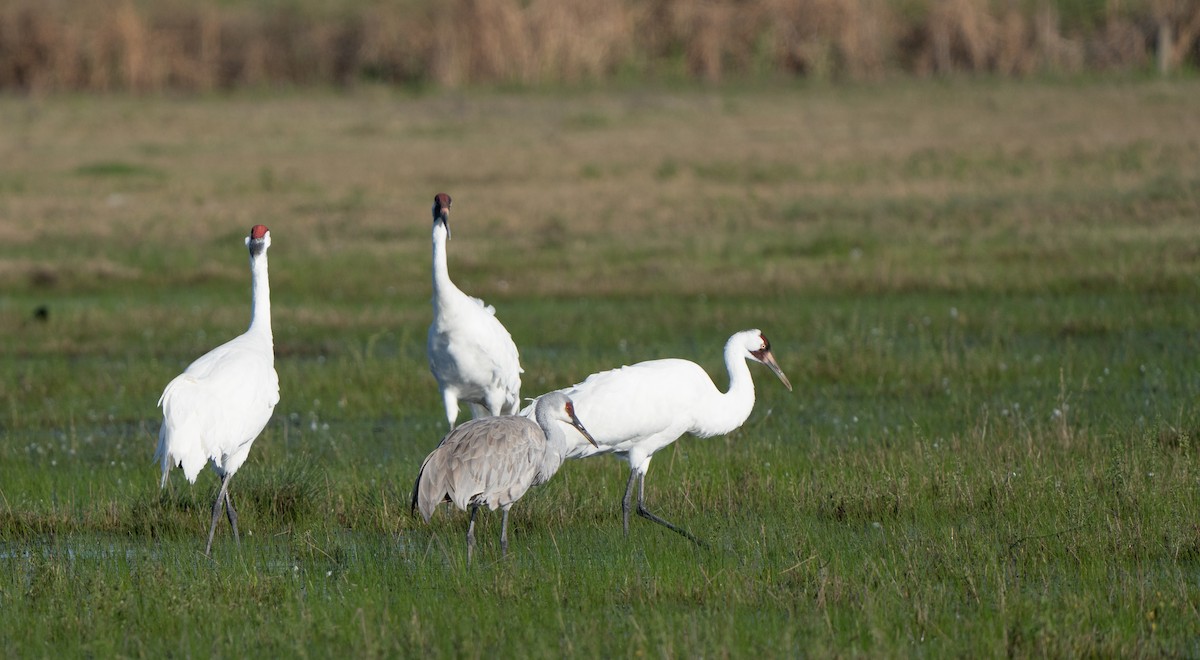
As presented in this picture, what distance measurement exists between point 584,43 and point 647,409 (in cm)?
3246

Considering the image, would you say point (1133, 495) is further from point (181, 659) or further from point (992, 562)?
point (181, 659)

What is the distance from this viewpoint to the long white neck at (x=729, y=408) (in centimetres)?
872

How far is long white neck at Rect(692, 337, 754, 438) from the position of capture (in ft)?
28.6

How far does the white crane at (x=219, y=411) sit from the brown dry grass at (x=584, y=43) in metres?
31.7

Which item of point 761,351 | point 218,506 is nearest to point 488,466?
point 218,506

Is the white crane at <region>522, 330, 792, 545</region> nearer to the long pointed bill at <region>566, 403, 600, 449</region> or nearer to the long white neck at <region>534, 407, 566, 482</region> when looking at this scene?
the long pointed bill at <region>566, 403, 600, 449</region>

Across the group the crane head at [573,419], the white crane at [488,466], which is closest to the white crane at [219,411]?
the white crane at [488,466]

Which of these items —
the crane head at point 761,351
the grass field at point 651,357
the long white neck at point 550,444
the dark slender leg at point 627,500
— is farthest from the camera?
the crane head at point 761,351

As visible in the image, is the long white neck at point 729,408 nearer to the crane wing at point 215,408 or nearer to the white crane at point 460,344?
the white crane at point 460,344

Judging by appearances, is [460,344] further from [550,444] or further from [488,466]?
[488,466]

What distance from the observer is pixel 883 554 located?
7.48m

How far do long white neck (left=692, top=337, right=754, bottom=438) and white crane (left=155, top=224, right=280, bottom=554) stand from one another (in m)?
2.27

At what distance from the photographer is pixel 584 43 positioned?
1576 inches

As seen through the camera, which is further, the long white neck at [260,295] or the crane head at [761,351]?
the crane head at [761,351]
